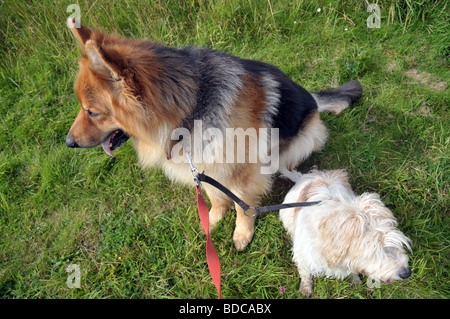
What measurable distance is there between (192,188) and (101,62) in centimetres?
186

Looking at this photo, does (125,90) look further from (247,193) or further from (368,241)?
(368,241)

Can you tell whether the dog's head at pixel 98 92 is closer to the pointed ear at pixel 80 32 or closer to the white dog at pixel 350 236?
the pointed ear at pixel 80 32

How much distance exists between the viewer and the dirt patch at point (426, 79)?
11.2 feet

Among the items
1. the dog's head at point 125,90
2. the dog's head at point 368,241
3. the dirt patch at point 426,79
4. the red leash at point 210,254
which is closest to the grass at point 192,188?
the dirt patch at point 426,79

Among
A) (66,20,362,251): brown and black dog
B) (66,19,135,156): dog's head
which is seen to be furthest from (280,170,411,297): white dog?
(66,19,135,156): dog's head

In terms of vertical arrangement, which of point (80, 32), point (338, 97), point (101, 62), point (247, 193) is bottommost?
point (247, 193)

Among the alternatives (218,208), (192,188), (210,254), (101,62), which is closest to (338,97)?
(218,208)

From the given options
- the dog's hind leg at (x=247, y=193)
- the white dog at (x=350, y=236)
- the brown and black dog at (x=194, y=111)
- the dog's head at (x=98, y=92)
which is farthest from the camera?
the dog's hind leg at (x=247, y=193)

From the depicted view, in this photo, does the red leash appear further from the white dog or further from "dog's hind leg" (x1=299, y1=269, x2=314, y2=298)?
"dog's hind leg" (x1=299, y1=269, x2=314, y2=298)

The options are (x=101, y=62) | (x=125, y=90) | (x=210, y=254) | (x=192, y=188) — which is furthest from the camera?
(x=192, y=188)

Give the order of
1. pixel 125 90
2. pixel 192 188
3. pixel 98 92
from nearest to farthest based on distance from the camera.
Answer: pixel 125 90 < pixel 98 92 < pixel 192 188

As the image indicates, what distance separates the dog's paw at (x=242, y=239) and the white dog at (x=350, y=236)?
2.14 feet

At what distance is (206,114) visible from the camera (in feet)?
6.27

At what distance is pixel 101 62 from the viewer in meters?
1.42
